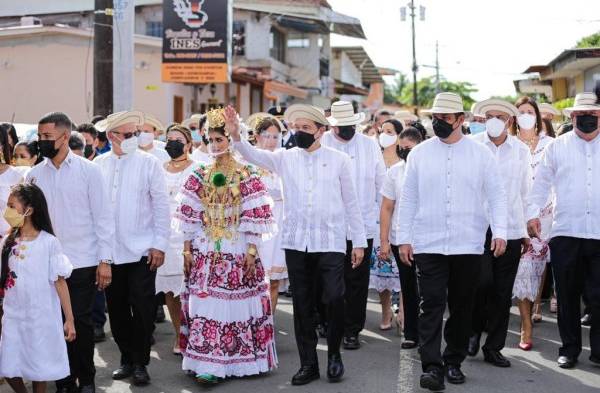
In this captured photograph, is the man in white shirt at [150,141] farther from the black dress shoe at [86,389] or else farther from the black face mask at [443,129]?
the black face mask at [443,129]

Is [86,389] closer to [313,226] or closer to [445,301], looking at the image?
[313,226]

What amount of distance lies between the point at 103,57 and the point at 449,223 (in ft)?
26.1

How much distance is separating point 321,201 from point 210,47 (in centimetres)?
1371

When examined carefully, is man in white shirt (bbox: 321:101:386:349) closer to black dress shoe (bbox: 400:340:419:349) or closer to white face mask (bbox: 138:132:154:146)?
black dress shoe (bbox: 400:340:419:349)

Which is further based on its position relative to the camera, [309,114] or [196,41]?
[196,41]

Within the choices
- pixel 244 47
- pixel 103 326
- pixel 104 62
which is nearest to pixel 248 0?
pixel 244 47

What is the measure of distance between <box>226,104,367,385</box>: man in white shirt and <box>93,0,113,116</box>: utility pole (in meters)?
6.76

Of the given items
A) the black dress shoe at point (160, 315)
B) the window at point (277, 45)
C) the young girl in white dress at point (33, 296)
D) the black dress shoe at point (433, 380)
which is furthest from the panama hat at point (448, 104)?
the window at point (277, 45)

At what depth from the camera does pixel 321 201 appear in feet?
22.8

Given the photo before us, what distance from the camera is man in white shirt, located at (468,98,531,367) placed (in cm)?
739

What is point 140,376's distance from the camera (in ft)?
22.3

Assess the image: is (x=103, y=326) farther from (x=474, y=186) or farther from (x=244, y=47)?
(x=244, y=47)

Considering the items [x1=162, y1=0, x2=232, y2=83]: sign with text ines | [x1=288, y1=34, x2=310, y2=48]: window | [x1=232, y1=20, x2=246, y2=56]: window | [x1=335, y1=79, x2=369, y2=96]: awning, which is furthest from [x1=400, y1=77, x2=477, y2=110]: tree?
[x1=162, y1=0, x2=232, y2=83]: sign with text ines

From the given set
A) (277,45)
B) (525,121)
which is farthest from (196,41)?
(277,45)
